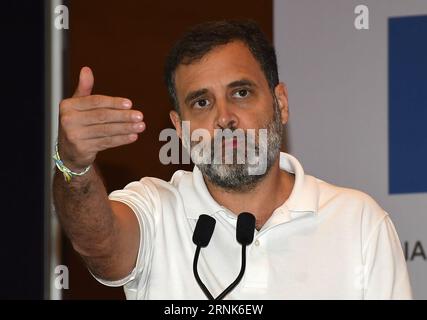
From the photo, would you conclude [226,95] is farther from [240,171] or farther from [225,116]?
[240,171]

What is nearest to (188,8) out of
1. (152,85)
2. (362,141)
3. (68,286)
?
(152,85)

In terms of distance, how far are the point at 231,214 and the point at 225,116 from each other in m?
0.27

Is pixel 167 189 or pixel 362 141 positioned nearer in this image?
pixel 167 189

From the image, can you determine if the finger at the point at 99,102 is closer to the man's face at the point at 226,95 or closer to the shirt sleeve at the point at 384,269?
the man's face at the point at 226,95

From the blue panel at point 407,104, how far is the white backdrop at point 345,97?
0.03 m

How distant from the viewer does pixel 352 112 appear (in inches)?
140

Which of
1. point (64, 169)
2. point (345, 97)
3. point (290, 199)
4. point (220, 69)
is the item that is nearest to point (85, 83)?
point (64, 169)

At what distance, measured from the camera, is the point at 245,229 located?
218cm

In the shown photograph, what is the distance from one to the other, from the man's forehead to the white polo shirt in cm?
30

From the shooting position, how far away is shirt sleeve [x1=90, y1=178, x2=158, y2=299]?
243 centimetres

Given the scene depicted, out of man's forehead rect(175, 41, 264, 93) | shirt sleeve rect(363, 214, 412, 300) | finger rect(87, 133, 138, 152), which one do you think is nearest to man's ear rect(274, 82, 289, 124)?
Answer: man's forehead rect(175, 41, 264, 93)

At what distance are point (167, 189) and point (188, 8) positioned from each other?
48.1 inches
